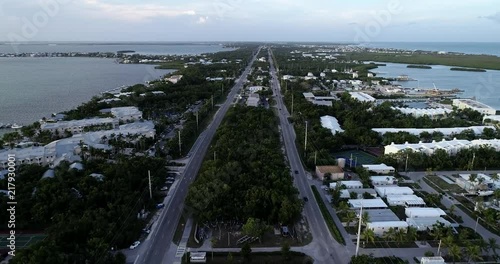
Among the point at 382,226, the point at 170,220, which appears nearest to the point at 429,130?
the point at 382,226

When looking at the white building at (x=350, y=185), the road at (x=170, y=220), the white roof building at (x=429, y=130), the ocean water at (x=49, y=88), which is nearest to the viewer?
the road at (x=170, y=220)

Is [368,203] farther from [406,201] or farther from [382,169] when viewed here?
[382,169]

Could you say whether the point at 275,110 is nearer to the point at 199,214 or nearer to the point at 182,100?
the point at 182,100

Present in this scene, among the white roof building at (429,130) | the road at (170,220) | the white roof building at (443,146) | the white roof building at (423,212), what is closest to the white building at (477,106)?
the white roof building at (429,130)

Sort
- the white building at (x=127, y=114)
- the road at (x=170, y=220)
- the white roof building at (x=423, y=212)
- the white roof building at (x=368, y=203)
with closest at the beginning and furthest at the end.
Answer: the road at (x=170, y=220)
the white roof building at (x=423, y=212)
the white roof building at (x=368, y=203)
the white building at (x=127, y=114)

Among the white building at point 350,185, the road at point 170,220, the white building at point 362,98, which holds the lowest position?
the road at point 170,220

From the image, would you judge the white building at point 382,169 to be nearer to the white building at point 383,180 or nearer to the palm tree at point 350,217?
the white building at point 383,180
